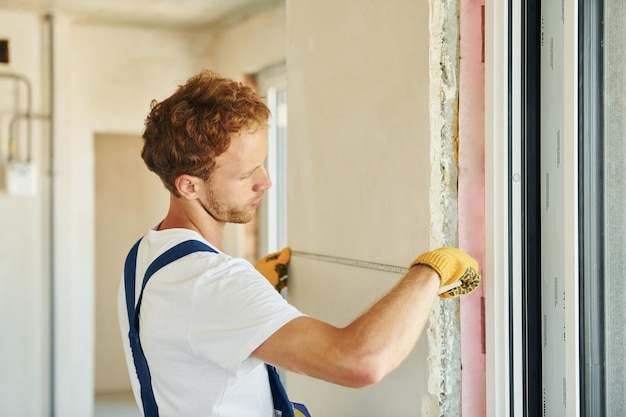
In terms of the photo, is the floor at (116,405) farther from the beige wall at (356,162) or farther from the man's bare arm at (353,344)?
the man's bare arm at (353,344)

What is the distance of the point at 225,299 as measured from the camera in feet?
4.00

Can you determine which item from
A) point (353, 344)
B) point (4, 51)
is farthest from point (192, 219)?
point (4, 51)

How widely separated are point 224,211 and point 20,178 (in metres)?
2.87

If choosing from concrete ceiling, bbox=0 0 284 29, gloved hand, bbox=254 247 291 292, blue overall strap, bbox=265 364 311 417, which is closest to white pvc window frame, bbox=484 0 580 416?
blue overall strap, bbox=265 364 311 417

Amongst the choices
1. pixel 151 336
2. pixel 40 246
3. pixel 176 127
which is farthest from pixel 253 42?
pixel 151 336

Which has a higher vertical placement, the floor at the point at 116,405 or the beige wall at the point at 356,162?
the beige wall at the point at 356,162

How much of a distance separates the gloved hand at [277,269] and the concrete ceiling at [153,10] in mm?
1866

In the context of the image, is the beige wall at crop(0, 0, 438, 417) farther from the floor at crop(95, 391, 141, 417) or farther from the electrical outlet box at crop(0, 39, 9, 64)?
the floor at crop(95, 391, 141, 417)

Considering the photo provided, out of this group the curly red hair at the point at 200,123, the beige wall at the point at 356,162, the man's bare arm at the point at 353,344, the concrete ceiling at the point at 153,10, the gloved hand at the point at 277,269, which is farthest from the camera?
the concrete ceiling at the point at 153,10

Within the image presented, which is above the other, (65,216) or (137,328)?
(65,216)

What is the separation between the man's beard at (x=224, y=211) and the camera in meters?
1.48

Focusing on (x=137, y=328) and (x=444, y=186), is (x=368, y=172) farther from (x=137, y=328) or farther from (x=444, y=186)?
(x=137, y=328)

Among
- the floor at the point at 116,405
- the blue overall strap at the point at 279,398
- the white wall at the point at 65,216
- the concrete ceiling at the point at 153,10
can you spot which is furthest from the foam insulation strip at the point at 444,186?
the floor at the point at 116,405

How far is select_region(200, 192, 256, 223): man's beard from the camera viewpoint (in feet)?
4.85
